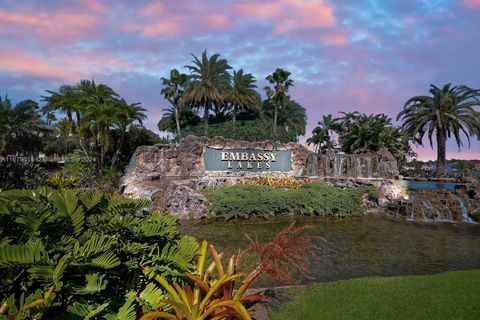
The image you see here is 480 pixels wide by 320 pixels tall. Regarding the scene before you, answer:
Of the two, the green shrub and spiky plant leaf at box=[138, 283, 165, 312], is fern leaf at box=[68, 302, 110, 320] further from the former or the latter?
the green shrub

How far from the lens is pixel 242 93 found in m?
42.8

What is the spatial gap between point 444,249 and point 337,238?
3.63 metres

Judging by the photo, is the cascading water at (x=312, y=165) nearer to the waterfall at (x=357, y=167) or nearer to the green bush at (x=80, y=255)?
the waterfall at (x=357, y=167)

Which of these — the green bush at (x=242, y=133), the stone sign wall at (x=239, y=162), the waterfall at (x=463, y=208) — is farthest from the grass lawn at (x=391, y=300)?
the green bush at (x=242, y=133)

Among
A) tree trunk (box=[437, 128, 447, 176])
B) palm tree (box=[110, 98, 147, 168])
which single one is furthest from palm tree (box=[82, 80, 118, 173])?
tree trunk (box=[437, 128, 447, 176])

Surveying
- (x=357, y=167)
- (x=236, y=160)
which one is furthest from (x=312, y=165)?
(x=236, y=160)

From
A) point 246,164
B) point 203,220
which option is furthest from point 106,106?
point 203,220

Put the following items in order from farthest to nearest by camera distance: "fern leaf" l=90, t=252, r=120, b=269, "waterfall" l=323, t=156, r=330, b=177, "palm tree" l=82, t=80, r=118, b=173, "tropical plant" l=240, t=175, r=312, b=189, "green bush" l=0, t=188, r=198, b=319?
"waterfall" l=323, t=156, r=330, b=177
"palm tree" l=82, t=80, r=118, b=173
"tropical plant" l=240, t=175, r=312, b=189
"fern leaf" l=90, t=252, r=120, b=269
"green bush" l=0, t=188, r=198, b=319

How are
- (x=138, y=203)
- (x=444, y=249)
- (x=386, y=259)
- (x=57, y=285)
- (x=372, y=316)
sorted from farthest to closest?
1. (x=444, y=249)
2. (x=386, y=259)
3. (x=372, y=316)
4. (x=138, y=203)
5. (x=57, y=285)

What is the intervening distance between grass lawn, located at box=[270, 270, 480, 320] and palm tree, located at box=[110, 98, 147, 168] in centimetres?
2483

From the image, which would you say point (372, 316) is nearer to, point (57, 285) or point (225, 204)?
point (57, 285)

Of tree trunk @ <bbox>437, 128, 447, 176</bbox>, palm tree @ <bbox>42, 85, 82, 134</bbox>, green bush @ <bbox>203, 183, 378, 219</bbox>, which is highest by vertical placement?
palm tree @ <bbox>42, 85, 82, 134</bbox>

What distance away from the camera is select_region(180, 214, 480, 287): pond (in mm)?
9094

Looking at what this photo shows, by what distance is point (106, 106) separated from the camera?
87.7ft
